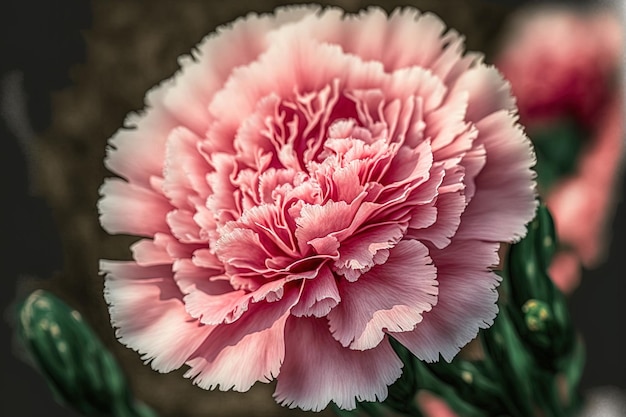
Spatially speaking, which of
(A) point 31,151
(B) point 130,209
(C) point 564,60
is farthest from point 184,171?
(C) point 564,60

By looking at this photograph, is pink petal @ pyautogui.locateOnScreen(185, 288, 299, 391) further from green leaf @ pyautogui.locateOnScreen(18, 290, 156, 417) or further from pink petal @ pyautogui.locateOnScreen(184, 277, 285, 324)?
green leaf @ pyautogui.locateOnScreen(18, 290, 156, 417)

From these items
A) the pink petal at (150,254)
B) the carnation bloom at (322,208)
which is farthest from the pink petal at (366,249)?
the pink petal at (150,254)

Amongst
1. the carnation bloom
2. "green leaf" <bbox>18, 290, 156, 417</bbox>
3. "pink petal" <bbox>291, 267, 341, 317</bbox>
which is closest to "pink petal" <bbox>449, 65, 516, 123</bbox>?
the carnation bloom

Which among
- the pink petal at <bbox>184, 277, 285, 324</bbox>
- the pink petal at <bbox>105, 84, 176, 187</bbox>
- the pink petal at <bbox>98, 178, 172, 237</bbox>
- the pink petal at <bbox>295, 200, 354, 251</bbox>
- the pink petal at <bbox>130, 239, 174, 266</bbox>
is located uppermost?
the pink petal at <bbox>105, 84, 176, 187</bbox>

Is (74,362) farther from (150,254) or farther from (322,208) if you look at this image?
(322,208)

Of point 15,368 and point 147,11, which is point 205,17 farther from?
point 15,368

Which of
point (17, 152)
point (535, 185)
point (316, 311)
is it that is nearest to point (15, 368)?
point (17, 152)

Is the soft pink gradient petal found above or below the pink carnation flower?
below
